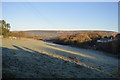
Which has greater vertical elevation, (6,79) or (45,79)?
(6,79)

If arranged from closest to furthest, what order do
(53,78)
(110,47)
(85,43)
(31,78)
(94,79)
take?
(31,78) → (53,78) → (94,79) → (110,47) → (85,43)

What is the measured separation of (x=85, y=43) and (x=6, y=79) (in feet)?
67.6

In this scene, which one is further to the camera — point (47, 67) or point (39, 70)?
point (47, 67)

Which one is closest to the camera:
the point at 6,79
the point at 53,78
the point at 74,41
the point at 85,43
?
the point at 6,79

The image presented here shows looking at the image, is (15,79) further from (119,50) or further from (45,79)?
(119,50)

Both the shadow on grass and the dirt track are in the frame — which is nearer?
the shadow on grass

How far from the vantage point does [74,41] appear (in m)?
23.8

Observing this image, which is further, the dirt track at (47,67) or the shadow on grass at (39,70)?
the dirt track at (47,67)

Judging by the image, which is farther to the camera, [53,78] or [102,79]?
[102,79]

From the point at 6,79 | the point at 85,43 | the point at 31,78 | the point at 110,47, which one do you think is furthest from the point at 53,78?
the point at 85,43

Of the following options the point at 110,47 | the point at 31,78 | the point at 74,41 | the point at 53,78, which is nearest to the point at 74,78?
the point at 53,78

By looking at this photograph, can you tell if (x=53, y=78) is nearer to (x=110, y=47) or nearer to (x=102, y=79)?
(x=102, y=79)

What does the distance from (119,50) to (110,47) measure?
1519 millimetres

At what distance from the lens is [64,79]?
2.93 m
